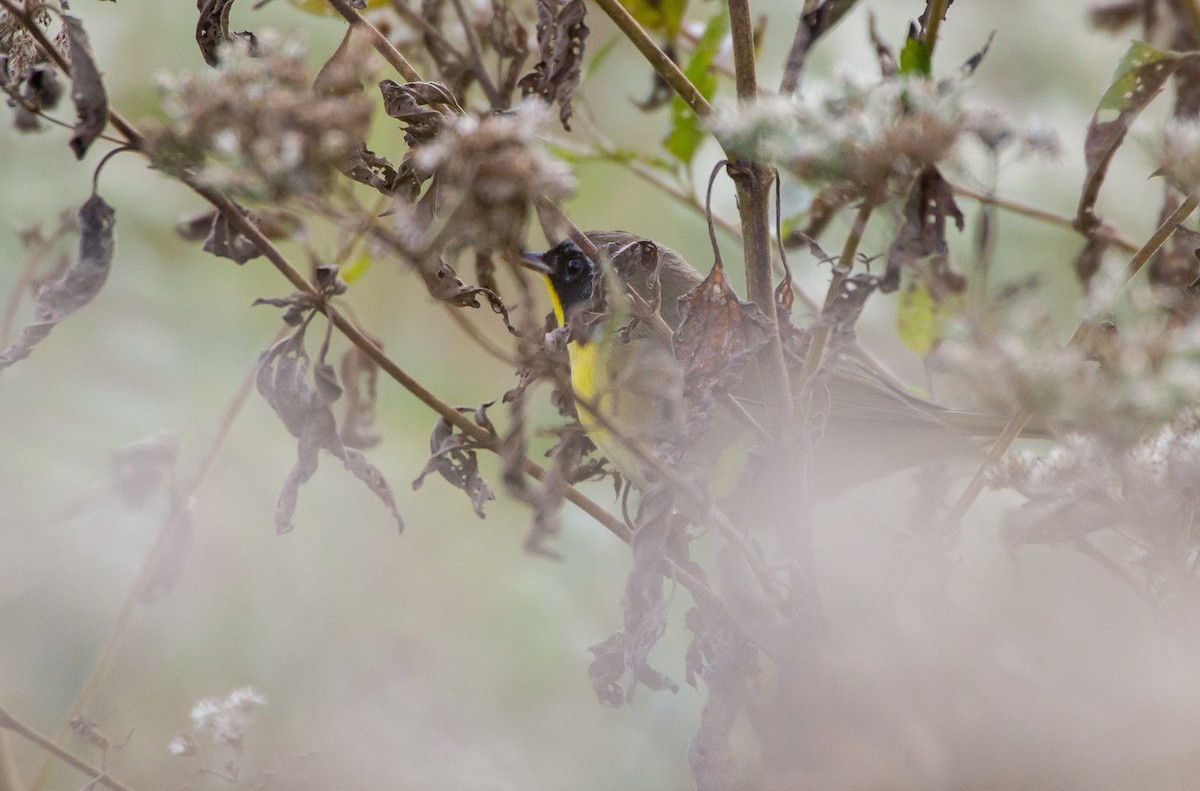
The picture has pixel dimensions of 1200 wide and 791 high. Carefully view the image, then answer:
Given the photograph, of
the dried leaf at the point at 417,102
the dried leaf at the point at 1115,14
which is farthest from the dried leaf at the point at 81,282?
the dried leaf at the point at 1115,14

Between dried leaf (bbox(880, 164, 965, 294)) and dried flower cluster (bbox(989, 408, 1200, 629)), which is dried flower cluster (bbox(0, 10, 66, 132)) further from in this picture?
dried flower cluster (bbox(989, 408, 1200, 629))

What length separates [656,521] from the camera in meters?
1.31

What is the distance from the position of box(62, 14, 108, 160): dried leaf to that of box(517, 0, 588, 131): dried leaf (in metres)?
0.71

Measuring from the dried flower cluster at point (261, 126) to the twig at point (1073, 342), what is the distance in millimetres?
889

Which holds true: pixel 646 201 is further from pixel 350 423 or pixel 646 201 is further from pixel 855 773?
pixel 855 773

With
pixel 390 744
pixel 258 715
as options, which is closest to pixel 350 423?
pixel 390 744

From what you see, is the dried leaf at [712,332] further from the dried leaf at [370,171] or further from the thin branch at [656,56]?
the dried leaf at [370,171]

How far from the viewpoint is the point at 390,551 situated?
3.53 meters

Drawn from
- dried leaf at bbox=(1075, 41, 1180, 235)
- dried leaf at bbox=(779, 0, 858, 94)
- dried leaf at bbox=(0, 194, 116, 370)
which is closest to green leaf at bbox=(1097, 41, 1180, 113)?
dried leaf at bbox=(1075, 41, 1180, 235)

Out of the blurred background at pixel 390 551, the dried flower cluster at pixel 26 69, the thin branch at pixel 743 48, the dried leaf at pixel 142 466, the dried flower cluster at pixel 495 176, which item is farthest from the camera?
the blurred background at pixel 390 551

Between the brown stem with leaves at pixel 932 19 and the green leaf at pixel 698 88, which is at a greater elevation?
the green leaf at pixel 698 88

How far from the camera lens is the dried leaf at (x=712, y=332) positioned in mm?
1367

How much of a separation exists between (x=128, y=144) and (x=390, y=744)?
1810mm

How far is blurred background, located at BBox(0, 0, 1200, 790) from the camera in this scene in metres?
2.15
